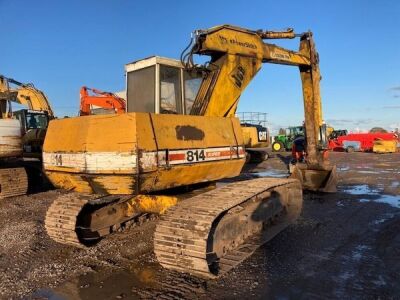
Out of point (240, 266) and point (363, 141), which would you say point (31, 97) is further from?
point (363, 141)

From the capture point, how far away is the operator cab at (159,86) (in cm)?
546

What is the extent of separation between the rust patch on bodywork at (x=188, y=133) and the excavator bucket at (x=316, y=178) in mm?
5209

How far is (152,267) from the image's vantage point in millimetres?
4879

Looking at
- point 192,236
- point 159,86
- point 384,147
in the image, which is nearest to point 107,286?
point 192,236

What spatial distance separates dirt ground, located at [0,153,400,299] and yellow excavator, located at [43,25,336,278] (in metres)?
0.23

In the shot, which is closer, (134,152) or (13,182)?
(134,152)

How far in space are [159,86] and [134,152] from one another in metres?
1.43

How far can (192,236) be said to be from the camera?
404 centimetres

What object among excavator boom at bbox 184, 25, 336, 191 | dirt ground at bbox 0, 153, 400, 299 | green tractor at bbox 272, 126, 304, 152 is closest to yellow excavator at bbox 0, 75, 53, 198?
dirt ground at bbox 0, 153, 400, 299

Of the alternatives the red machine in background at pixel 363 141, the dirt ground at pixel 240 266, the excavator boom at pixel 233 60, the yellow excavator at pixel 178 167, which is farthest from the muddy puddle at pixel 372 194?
the red machine in background at pixel 363 141

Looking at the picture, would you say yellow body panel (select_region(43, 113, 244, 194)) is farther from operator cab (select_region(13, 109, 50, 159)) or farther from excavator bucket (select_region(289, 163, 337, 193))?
operator cab (select_region(13, 109, 50, 159))

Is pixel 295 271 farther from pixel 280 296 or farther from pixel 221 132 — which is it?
pixel 221 132

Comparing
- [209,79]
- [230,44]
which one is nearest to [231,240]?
[209,79]

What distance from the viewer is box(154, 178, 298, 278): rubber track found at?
3.99 meters
